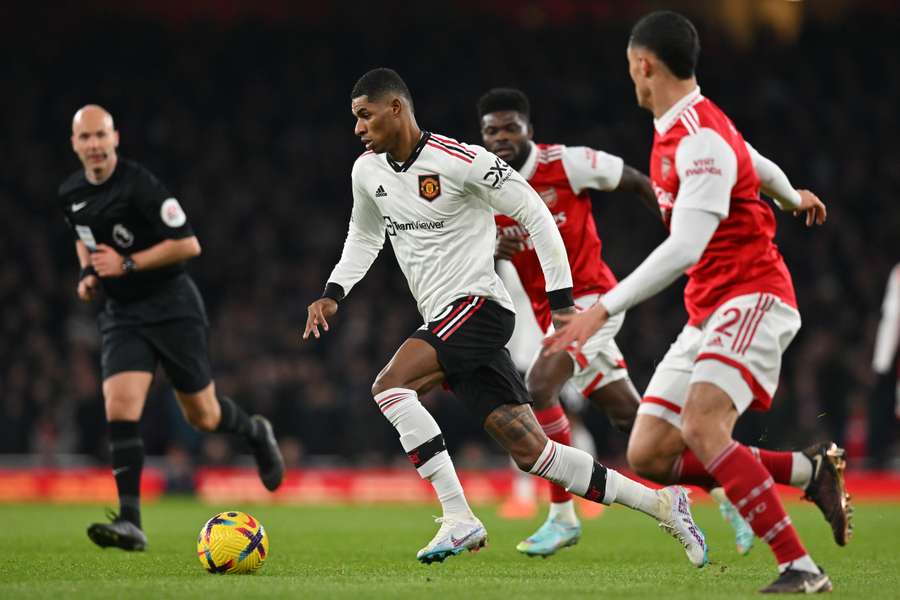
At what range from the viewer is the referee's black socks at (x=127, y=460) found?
25.3 ft

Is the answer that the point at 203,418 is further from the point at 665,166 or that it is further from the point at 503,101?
the point at 665,166

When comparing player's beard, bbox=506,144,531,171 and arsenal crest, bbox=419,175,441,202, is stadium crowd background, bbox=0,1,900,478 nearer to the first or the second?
player's beard, bbox=506,144,531,171

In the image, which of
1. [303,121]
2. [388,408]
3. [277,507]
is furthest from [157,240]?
[303,121]

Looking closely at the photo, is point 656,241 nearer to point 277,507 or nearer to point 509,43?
point 509,43

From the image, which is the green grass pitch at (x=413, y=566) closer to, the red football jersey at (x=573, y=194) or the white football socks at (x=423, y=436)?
the white football socks at (x=423, y=436)

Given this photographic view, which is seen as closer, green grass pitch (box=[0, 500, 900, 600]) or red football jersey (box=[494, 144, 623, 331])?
green grass pitch (box=[0, 500, 900, 600])

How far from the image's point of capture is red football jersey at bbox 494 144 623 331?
8039 millimetres

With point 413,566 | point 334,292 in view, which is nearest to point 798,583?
point 413,566

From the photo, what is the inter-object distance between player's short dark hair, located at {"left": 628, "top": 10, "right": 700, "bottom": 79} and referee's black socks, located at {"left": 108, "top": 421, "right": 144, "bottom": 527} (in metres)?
4.10

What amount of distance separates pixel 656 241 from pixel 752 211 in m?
14.3

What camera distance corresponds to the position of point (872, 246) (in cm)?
1906

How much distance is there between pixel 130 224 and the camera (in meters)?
8.03

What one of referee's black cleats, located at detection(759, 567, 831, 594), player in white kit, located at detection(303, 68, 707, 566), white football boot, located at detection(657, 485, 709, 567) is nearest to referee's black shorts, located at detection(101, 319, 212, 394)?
player in white kit, located at detection(303, 68, 707, 566)

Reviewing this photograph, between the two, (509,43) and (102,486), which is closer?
(102,486)
